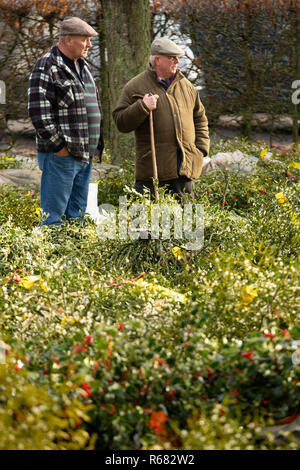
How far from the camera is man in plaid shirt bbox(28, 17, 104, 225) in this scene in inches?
175

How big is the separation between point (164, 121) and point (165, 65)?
411 millimetres

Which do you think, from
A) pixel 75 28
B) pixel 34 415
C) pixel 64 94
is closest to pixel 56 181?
pixel 64 94

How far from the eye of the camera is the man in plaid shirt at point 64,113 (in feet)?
14.6

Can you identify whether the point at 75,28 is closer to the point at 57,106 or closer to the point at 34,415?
the point at 57,106

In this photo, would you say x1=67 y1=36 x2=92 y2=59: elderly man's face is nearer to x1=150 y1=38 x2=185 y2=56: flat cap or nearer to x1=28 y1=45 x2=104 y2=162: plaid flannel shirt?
x1=28 y1=45 x2=104 y2=162: plaid flannel shirt

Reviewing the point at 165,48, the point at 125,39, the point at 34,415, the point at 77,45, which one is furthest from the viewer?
the point at 125,39

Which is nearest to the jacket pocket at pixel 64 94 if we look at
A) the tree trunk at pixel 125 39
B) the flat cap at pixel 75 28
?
the flat cap at pixel 75 28

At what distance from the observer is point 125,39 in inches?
301

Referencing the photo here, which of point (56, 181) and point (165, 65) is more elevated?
point (165, 65)

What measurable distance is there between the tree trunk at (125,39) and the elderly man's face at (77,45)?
3.10 meters

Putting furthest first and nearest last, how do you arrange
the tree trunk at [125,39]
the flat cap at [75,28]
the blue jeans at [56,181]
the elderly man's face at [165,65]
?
the tree trunk at [125,39]
the blue jeans at [56,181]
the elderly man's face at [165,65]
the flat cap at [75,28]

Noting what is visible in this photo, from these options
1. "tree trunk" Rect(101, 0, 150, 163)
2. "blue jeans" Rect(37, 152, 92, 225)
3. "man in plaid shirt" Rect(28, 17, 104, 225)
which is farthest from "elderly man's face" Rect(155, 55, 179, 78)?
"tree trunk" Rect(101, 0, 150, 163)

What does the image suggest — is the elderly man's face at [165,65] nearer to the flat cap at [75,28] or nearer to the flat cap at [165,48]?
the flat cap at [165,48]

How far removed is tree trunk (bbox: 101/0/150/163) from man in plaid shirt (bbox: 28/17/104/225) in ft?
Result: 9.73
